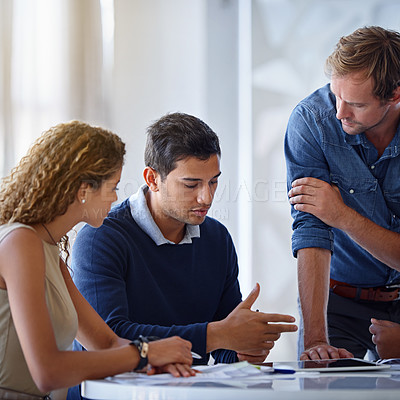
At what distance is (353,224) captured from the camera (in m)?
1.89

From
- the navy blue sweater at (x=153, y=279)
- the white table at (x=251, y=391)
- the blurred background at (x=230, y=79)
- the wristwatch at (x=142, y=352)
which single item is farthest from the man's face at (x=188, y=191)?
the blurred background at (x=230, y=79)

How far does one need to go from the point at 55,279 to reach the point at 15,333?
145 millimetres

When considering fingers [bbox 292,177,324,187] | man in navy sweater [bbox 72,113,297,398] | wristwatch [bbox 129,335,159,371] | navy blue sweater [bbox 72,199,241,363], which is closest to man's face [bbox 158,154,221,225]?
man in navy sweater [bbox 72,113,297,398]

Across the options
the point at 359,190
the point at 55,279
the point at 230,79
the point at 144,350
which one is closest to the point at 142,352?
the point at 144,350

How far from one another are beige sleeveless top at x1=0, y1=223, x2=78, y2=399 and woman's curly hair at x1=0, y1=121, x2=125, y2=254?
0.19ft

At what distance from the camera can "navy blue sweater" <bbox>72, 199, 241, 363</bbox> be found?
5.49 ft

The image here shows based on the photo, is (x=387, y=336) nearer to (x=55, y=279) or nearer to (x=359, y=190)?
(x=359, y=190)

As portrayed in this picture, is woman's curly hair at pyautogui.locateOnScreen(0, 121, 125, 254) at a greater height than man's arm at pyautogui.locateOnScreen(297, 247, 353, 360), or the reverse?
woman's curly hair at pyautogui.locateOnScreen(0, 121, 125, 254)

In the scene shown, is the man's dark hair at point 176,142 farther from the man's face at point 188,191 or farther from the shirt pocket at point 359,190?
the shirt pocket at point 359,190

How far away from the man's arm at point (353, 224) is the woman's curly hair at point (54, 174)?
0.73 metres

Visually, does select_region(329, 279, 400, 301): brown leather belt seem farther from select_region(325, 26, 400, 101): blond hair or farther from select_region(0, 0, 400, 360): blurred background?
select_region(0, 0, 400, 360): blurred background

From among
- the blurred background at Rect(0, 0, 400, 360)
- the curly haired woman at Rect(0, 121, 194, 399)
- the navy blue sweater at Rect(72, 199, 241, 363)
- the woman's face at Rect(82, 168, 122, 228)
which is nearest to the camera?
the curly haired woman at Rect(0, 121, 194, 399)

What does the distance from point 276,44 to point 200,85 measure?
0.46m

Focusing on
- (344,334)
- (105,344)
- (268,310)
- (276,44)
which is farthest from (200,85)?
(105,344)
